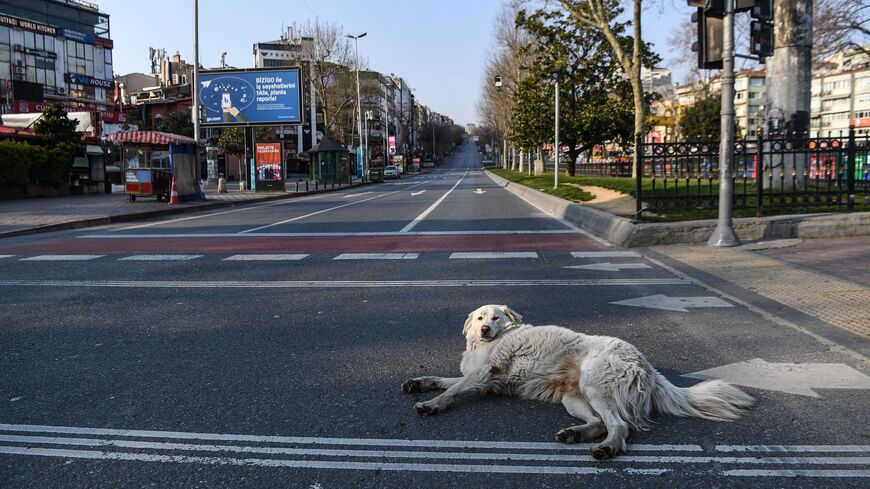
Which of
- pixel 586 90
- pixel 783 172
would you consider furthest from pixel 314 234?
pixel 586 90

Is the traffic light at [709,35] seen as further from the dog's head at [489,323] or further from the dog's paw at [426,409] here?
the dog's paw at [426,409]

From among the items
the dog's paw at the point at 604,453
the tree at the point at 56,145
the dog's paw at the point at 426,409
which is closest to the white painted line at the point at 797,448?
the dog's paw at the point at 604,453

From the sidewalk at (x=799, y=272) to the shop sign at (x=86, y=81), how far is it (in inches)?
Answer: 2881

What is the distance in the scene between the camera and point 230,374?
15.3 ft

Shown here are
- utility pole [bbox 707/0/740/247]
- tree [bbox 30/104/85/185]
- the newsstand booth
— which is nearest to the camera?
utility pole [bbox 707/0/740/247]

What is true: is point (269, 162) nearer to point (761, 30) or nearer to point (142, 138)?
point (142, 138)

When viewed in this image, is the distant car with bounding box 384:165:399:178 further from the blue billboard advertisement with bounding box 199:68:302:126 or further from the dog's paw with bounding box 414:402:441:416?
the dog's paw with bounding box 414:402:441:416

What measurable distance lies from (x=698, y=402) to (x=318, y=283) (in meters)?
5.49

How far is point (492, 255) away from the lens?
1072 centimetres

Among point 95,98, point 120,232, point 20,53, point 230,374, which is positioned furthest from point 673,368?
point 95,98

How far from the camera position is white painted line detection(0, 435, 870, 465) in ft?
10.5

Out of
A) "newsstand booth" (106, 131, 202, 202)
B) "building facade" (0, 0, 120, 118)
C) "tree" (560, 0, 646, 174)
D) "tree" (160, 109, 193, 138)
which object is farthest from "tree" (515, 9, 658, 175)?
"building facade" (0, 0, 120, 118)

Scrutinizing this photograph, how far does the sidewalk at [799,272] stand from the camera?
625cm

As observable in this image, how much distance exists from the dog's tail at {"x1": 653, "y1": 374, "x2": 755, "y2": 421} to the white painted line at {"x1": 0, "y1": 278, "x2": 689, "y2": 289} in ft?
13.7
